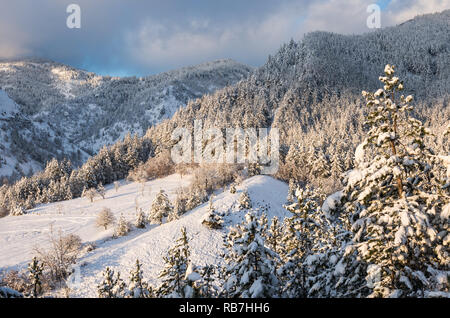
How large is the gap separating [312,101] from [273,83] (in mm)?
34790

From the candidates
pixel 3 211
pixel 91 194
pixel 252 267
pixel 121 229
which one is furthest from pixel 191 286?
pixel 3 211

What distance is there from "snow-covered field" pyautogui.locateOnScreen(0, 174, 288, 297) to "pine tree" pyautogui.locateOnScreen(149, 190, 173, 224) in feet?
5.32

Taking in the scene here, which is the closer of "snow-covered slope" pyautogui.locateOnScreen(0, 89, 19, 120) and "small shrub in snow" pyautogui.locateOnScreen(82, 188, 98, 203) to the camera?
"small shrub in snow" pyautogui.locateOnScreen(82, 188, 98, 203)

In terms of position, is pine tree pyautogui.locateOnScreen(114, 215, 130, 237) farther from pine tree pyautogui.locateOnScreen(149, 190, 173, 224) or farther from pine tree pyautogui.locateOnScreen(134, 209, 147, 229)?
pine tree pyautogui.locateOnScreen(149, 190, 173, 224)

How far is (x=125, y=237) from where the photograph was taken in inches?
1864

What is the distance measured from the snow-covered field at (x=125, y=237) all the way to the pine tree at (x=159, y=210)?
5.32ft

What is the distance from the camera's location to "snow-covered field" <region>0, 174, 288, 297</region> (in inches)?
1345

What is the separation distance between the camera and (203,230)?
139ft

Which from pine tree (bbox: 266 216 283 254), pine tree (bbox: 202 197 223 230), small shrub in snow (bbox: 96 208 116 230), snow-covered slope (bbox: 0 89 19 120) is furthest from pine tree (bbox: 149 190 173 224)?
snow-covered slope (bbox: 0 89 19 120)

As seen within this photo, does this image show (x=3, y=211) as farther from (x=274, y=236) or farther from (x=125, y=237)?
(x=274, y=236)

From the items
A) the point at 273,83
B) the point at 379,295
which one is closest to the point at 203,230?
the point at 379,295
